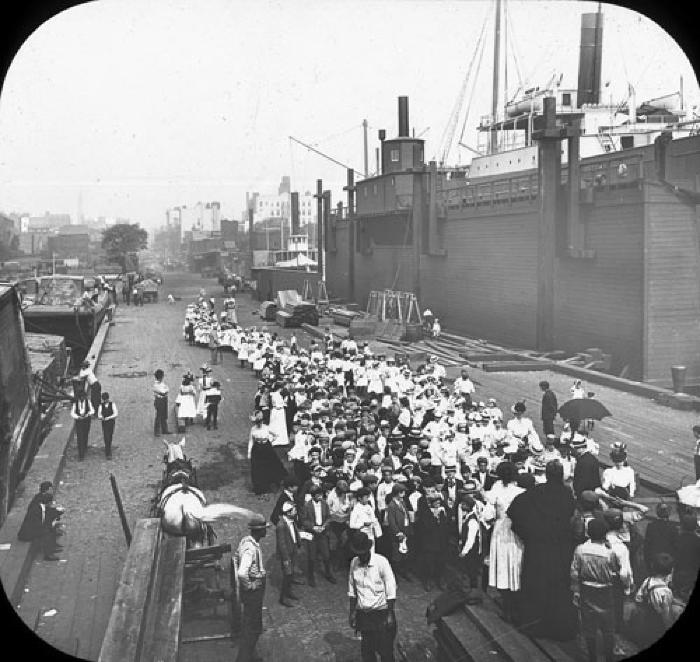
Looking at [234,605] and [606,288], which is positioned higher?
[606,288]

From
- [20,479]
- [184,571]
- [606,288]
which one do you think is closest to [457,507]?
[184,571]

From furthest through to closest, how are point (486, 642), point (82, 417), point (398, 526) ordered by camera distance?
point (82, 417), point (398, 526), point (486, 642)

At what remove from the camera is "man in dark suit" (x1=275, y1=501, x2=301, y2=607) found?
8562 mm

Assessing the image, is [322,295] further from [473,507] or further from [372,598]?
[372,598]

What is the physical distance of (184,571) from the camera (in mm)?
8336

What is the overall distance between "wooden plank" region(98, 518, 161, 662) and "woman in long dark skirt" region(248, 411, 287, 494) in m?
3.27

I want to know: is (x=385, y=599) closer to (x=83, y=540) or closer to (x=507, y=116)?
(x=83, y=540)

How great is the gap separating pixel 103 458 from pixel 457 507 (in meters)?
8.39

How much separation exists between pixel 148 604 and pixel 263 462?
513 centimetres

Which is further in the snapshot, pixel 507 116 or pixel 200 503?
pixel 507 116

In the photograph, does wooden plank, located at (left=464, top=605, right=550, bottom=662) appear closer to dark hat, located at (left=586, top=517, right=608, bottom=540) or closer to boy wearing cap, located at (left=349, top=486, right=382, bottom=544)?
dark hat, located at (left=586, top=517, right=608, bottom=540)

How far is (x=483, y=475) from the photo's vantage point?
999cm

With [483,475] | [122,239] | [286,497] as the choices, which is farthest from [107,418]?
[122,239]

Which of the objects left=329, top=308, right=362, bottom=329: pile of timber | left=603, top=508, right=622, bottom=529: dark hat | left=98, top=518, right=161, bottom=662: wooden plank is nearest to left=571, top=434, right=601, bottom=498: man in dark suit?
left=603, top=508, right=622, bottom=529: dark hat
